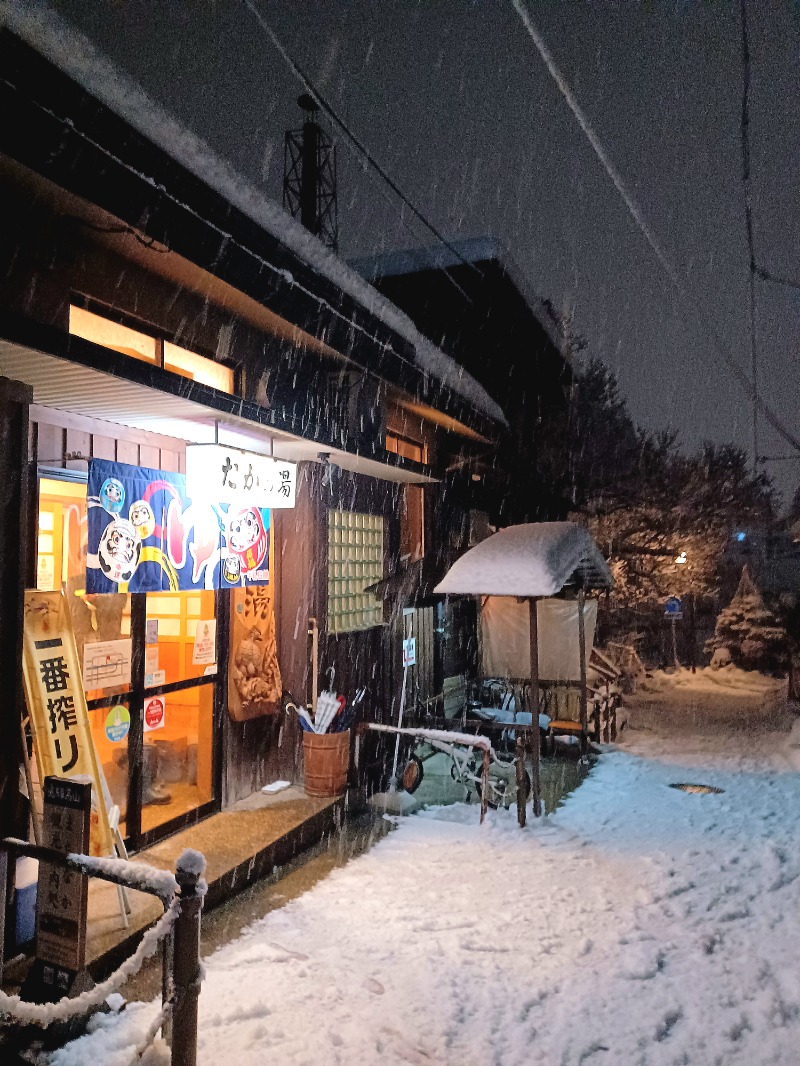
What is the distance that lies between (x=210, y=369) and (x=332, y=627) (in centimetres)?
416

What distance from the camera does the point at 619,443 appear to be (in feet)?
84.0

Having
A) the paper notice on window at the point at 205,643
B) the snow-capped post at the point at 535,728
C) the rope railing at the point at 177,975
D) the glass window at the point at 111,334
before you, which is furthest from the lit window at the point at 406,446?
the rope railing at the point at 177,975

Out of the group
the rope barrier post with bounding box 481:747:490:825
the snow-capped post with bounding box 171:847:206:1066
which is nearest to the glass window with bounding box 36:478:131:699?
the snow-capped post with bounding box 171:847:206:1066

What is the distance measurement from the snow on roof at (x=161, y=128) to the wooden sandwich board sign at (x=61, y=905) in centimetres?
565

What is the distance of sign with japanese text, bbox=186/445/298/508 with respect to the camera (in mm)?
7484

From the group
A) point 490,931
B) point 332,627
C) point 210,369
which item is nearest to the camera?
point 490,931

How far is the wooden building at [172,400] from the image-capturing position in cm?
555

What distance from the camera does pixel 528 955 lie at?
5824mm

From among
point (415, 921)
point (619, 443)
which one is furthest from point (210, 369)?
point (619, 443)

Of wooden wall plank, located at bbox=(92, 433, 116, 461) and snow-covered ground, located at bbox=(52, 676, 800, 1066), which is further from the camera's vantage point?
wooden wall plank, located at bbox=(92, 433, 116, 461)

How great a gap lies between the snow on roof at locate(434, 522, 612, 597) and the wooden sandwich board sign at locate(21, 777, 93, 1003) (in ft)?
20.3

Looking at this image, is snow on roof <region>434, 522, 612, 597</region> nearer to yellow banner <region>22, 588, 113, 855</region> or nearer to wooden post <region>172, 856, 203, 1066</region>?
yellow banner <region>22, 588, 113, 855</region>

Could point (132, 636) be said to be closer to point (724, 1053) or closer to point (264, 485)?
point (264, 485)

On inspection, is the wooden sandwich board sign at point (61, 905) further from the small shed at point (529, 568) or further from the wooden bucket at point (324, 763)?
the small shed at point (529, 568)
